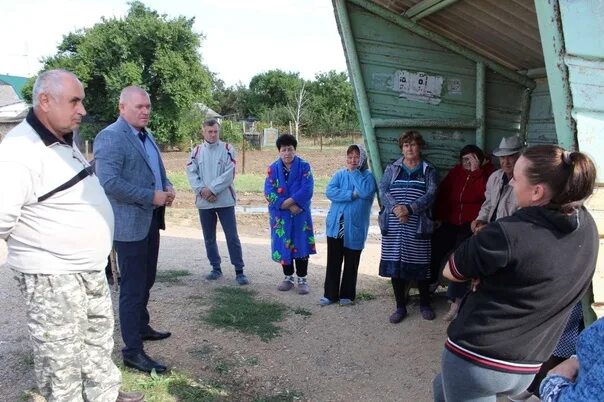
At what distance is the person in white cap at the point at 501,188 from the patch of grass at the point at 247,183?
36.7 feet

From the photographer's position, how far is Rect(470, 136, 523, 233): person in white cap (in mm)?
4145

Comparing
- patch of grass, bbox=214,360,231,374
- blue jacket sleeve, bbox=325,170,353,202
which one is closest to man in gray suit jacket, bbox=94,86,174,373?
patch of grass, bbox=214,360,231,374

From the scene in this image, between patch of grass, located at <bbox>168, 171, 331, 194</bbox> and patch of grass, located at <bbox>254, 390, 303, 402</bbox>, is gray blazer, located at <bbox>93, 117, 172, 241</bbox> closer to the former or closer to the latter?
patch of grass, located at <bbox>254, 390, 303, 402</bbox>

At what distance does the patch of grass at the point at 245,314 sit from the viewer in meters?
4.71

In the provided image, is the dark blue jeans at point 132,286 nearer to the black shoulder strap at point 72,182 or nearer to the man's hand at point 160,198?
the man's hand at point 160,198

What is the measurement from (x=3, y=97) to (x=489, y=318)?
181ft

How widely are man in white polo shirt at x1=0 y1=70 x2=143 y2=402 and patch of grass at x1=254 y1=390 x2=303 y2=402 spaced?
1.20 meters

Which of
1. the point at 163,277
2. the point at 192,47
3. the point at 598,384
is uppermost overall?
the point at 192,47

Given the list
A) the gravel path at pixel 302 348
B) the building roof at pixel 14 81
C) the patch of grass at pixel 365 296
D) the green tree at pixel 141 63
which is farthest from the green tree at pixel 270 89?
the gravel path at pixel 302 348

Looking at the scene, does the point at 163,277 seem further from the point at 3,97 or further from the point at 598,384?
the point at 3,97

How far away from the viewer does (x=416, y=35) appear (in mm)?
4637

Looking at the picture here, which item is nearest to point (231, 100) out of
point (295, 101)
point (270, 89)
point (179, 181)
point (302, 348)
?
point (270, 89)

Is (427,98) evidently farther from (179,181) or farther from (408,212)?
(179,181)

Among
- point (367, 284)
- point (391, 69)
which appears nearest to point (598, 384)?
point (391, 69)
